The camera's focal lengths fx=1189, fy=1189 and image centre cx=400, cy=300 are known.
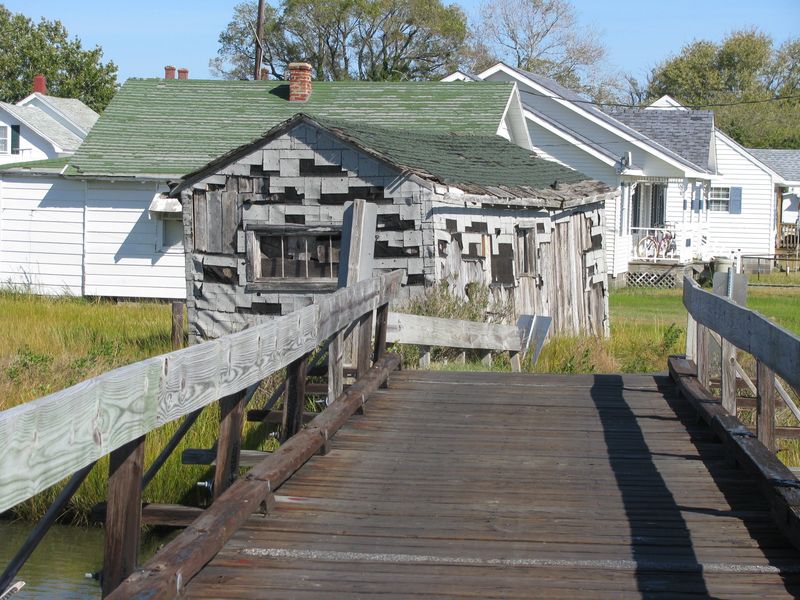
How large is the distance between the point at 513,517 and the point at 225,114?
23541 mm

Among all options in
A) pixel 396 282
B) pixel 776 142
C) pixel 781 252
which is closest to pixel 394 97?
pixel 396 282

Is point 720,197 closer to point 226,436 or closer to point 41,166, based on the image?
point 41,166

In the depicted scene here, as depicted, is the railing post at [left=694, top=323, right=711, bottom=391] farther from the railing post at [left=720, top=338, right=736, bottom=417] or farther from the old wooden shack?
the old wooden shack

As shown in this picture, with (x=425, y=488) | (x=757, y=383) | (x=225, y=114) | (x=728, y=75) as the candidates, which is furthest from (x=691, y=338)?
(x=728, y=75)

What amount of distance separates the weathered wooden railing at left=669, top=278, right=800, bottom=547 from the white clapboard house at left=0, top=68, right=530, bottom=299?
16.9m

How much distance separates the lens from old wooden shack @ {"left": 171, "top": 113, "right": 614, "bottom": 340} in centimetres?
1551

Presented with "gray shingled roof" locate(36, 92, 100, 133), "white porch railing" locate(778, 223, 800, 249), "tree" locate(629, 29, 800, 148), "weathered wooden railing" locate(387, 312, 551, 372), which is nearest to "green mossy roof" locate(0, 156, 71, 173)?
"weathered wooden railing" locate(387, 312, 551, 372)

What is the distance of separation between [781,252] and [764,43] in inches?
1219

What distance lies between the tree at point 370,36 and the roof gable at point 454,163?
3893cm

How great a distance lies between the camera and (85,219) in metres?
26.2

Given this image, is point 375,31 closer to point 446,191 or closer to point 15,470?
point 446,191

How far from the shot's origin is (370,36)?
59906mm

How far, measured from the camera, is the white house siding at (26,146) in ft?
143

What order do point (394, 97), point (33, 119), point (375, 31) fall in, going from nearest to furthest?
point (394, 97) < point (33, 119) < point (375, 31)
